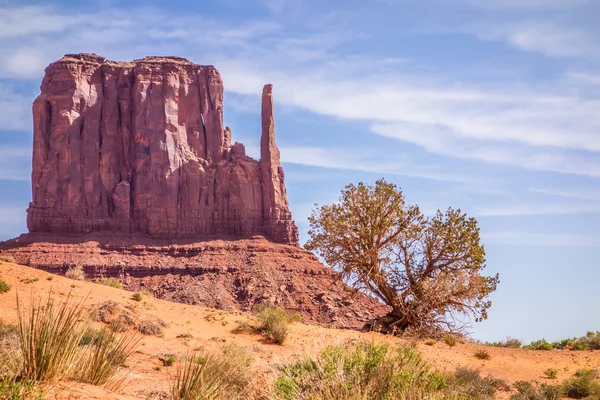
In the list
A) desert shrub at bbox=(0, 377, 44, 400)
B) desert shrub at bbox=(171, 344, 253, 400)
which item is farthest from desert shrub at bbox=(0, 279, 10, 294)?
desert shrub at bbox=(0, 377, 44, 400)

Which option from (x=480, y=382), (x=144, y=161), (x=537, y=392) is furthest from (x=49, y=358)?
(x=144, y=161)

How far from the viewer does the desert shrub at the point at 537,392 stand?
15750mm

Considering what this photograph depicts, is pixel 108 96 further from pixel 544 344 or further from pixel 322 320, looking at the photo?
pixel 544 344

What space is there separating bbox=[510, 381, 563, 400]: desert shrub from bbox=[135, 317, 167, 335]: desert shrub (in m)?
12.8

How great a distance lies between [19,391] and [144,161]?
85104mm

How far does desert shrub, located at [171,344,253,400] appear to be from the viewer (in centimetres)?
864

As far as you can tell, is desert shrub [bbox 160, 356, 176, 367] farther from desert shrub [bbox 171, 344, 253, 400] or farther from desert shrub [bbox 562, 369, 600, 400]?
desert shrub [bbox 562, 369, 600, 400]

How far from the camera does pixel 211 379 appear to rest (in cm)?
915

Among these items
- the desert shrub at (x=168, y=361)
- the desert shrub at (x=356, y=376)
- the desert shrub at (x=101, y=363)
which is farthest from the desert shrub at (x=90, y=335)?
the desert shrub at (x=356, y=376)

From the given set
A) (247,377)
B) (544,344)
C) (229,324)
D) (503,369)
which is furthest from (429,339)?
(247,377)

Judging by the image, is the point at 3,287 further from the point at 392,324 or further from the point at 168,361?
the point at 392,324

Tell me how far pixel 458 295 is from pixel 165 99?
248 feet

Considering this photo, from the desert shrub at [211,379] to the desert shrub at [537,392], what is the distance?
7.85m

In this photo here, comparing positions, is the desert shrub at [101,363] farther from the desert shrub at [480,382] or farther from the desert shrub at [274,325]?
the desert shrub at [274,325]
